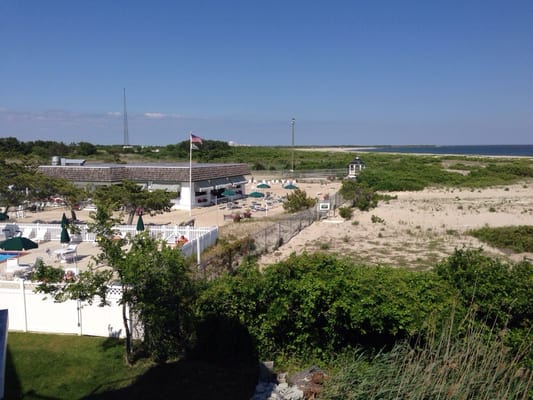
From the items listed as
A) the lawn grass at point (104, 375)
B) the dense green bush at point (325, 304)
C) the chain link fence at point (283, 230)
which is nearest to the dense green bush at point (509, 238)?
the chain link fence at point (283, 230)

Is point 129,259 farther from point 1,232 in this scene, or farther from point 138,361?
point 1,232

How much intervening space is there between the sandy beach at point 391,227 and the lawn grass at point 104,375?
708cm

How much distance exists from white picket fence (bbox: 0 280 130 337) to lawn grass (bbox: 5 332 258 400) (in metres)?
0.34

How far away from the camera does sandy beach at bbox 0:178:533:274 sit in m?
19.4

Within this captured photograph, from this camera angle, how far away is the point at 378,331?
886 cm

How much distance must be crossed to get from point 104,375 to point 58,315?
265 cm

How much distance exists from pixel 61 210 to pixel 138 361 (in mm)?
26917

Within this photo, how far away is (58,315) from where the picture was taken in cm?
1055

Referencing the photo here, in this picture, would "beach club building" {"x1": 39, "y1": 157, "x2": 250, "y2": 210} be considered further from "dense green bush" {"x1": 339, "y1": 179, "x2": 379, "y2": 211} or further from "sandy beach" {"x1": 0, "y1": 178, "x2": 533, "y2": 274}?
"dense green bush" {"x1": 339, "y1": 179, "x2": 379, "y2": 211}

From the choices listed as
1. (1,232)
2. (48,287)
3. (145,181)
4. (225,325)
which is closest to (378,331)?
(225,325)

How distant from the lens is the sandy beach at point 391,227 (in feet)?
63.6

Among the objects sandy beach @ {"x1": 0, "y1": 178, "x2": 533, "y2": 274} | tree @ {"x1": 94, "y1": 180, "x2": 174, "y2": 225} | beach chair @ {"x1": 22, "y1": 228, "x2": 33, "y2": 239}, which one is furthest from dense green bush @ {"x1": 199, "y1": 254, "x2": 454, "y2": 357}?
beach chair @ {"x1": 22, "y1": 228, "x2": 33, "y2": 239}

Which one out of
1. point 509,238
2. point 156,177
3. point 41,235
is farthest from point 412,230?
point 41,235

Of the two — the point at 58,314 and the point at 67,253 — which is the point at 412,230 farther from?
the point at 58,314
